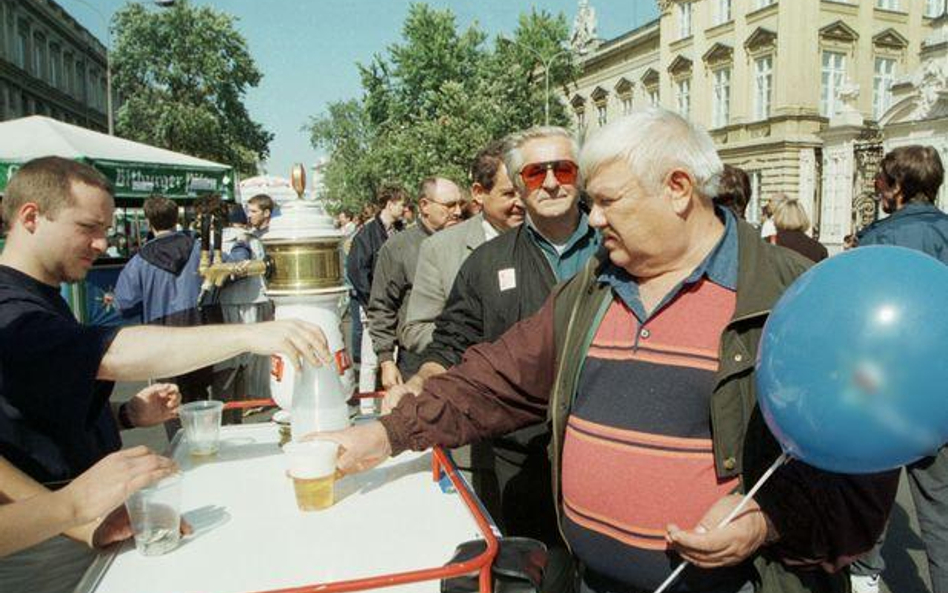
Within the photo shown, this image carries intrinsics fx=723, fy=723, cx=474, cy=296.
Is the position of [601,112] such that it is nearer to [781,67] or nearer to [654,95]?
[654,95]

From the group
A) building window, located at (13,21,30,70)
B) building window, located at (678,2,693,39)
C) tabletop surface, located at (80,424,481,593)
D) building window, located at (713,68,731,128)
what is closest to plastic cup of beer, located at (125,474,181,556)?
tabletop surface, located at (80,424,481,593)

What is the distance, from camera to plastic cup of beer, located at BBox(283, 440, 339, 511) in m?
1.69

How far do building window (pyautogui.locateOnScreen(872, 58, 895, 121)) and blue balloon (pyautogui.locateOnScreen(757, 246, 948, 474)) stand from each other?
115 feet

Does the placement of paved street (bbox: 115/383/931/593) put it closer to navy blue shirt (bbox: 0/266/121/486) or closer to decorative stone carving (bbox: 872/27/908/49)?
navy blue shirt (bbox: 0/266/121/486)

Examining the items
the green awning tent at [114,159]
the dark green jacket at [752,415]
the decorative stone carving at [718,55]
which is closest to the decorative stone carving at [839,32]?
the decorative stone carving at [718,55]

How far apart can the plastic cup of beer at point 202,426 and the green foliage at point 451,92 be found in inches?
1174

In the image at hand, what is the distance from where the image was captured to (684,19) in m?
35.0

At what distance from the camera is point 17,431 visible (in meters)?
1.80

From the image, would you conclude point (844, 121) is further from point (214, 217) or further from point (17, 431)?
point (17, 431)

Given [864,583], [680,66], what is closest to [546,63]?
[680,66]

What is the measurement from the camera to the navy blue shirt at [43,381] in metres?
1.75

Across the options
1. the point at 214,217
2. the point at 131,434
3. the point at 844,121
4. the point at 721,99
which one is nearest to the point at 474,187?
the point at 214,217

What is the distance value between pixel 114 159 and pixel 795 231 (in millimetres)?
8390

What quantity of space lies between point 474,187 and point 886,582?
306 cm
